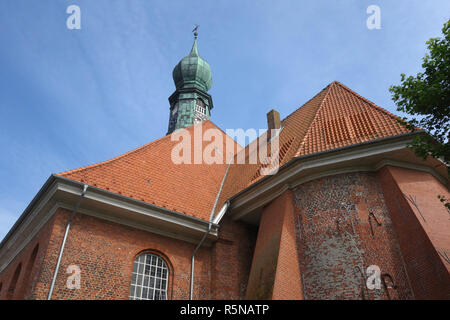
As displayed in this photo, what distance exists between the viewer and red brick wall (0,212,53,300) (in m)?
8.35

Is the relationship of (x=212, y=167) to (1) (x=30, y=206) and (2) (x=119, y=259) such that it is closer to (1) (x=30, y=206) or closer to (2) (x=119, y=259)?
(2) (x=119, y=259)

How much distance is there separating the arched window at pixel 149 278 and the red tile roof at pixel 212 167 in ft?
5.26

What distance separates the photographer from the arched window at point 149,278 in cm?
948

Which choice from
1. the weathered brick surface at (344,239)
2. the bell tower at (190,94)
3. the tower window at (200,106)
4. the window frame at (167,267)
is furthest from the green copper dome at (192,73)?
the weathered brick surface at (344,239)

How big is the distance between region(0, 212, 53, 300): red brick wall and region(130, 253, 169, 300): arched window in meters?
2.35

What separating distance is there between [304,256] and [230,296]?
2862 millimetres

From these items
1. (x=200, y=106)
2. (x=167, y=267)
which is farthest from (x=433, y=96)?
(x=200, y=106)

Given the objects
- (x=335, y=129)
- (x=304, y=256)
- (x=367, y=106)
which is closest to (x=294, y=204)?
(x=304, y=256)

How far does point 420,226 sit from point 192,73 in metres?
18.9

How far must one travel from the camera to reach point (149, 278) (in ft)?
32.1

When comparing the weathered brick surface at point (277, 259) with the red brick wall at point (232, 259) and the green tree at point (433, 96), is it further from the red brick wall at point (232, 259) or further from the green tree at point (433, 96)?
the green tree at point (433, 96)

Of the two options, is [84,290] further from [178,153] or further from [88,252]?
[178,153]

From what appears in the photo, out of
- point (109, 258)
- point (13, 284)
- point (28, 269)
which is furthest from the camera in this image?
point (13, 284)

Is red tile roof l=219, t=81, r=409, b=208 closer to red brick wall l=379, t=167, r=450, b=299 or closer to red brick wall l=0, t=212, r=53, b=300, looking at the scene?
red brick wall l=379, t=167, r=450, b=299
